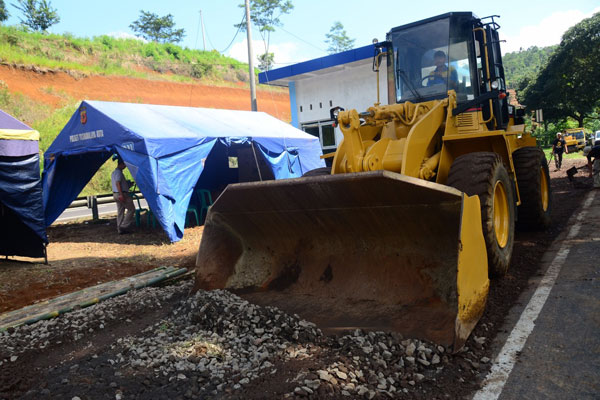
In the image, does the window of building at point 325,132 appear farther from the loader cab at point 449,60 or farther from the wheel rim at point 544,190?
the loader cab at point 449,60

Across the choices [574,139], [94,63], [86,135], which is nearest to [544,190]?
[86,135]

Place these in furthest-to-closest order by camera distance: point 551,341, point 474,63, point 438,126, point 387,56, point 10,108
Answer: point 10,108, point 387,56, point 474,63, point 438,126, point 551,341

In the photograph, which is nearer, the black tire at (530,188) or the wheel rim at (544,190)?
the black tire at (530,188)

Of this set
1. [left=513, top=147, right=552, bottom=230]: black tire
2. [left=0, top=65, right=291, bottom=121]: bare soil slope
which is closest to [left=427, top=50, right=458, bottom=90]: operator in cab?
[left=513, top=147, right=552, bottom=230]: black tire

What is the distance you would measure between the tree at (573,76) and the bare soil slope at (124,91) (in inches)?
774

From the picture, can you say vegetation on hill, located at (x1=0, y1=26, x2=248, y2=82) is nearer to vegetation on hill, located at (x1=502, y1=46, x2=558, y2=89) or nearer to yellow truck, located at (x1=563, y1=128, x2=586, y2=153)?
yellow truck, located at (x1=563, y1=128, x2=586, y2=153)

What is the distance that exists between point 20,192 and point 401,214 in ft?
23.0

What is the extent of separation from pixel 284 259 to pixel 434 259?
156 centimetres

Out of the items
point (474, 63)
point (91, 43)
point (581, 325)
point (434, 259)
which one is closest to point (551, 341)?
point (581, 325)

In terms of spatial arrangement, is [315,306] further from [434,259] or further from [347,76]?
[347,76]

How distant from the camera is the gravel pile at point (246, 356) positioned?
9.70 feet

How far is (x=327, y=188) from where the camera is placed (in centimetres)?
389

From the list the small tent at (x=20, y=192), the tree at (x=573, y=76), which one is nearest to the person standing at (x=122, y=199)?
the small tent at (x=20, y=192)

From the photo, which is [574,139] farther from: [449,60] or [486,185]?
[486,185]
